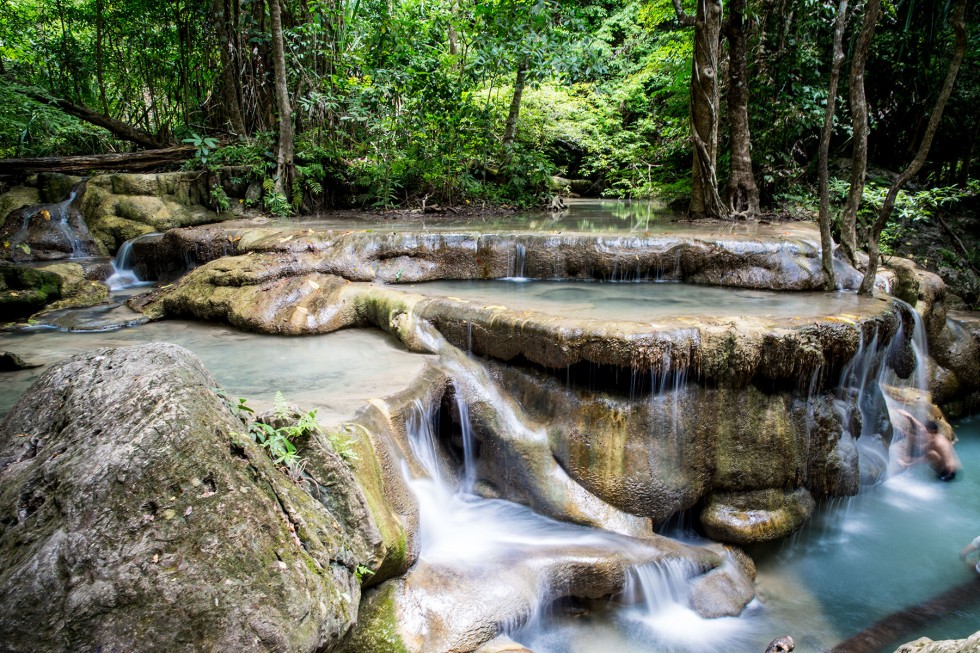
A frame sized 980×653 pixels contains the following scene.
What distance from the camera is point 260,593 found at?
2.34 meters

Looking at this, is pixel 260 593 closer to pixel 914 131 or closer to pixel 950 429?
pixel 950 429

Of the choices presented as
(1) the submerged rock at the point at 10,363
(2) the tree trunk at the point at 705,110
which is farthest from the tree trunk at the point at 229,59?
(2) the tree trunk at the point at 705,110

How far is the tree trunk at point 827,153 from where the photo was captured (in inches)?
233

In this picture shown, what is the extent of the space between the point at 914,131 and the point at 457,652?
11.7 meters

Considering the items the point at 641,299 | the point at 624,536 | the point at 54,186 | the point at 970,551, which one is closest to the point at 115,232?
the point at 54,186

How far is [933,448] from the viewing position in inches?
250

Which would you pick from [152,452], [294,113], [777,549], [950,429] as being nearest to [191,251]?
[294,113]

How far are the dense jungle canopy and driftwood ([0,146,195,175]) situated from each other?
0.95ft

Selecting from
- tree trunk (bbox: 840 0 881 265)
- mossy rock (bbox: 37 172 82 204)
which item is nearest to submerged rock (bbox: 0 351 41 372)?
mossy rock (bbox: 37 172 82 204)

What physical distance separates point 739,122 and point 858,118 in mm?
3662

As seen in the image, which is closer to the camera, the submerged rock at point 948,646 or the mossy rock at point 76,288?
the submerged rock at point 948,646

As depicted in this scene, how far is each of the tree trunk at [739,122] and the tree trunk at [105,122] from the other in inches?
435

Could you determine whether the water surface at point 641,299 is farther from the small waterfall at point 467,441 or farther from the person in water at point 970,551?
the person in water at point 970,551

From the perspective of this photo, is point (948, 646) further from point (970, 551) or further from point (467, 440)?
point (970, 551)
